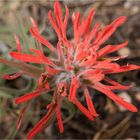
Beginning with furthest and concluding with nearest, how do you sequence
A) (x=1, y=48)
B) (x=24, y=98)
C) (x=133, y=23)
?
(x=133, y=23), (x=1, y=48), (x=24, y=98)

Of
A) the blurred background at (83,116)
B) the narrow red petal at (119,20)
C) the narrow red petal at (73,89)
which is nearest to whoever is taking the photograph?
the narrow red petal at (73,89)

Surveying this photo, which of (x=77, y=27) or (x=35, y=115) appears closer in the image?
(x=77, y=27)

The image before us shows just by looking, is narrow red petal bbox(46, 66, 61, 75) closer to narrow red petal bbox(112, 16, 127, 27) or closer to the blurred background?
narrow red petal bbox(112, 16, 127, 27)

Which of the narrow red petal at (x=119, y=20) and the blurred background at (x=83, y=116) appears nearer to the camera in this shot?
the narrow red petal at (x=119, y=20)

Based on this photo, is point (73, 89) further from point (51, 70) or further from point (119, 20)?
point (119, 20)

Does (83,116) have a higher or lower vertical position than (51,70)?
lower

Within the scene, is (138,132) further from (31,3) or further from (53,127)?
(31,3)

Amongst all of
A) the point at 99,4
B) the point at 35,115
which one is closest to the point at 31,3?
the point at 99,4

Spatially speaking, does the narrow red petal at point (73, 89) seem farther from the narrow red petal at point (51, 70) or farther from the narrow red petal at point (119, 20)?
the narrow red petal at point (119, 20)

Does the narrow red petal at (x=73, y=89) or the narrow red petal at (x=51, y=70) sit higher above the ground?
the narrow red petal at (x=51, y=70)

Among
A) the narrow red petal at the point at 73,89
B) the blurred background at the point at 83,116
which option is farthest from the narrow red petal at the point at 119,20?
the blurred background at the point at 83,116

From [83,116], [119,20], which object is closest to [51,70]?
[119,20]
